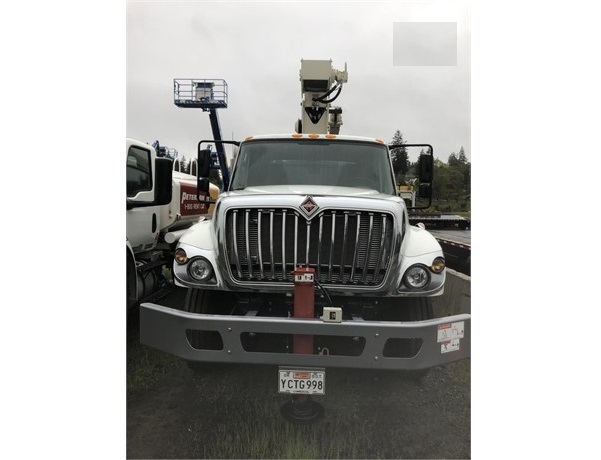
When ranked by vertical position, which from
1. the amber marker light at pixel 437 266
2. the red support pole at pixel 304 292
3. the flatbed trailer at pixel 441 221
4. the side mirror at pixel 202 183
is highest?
the side mirror at pixel 202 183

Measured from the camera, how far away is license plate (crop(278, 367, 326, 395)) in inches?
106

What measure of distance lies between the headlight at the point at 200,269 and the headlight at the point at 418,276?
1.43m

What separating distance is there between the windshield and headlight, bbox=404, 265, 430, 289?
1013 millimetres

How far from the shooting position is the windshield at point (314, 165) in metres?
3.80

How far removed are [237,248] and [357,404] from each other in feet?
5.00

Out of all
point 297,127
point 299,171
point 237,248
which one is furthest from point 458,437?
point 297,127

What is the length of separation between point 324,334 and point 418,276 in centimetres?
86

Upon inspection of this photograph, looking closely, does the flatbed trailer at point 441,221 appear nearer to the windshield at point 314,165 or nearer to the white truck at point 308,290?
the white truck at point 308,290

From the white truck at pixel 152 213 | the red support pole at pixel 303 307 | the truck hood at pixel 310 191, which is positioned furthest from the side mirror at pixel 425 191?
the white truck at pixel 152 213

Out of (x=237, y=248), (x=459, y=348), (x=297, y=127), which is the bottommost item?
(x=459, y=348)

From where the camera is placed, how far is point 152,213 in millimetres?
4656

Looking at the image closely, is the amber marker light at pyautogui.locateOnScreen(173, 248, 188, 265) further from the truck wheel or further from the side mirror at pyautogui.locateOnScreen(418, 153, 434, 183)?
the side mirror at pyautogui.locateOnScreen(418, 153, 434, 183)

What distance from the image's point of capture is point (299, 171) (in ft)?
12.6

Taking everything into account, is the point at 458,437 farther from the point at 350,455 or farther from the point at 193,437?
the point at 193,437
